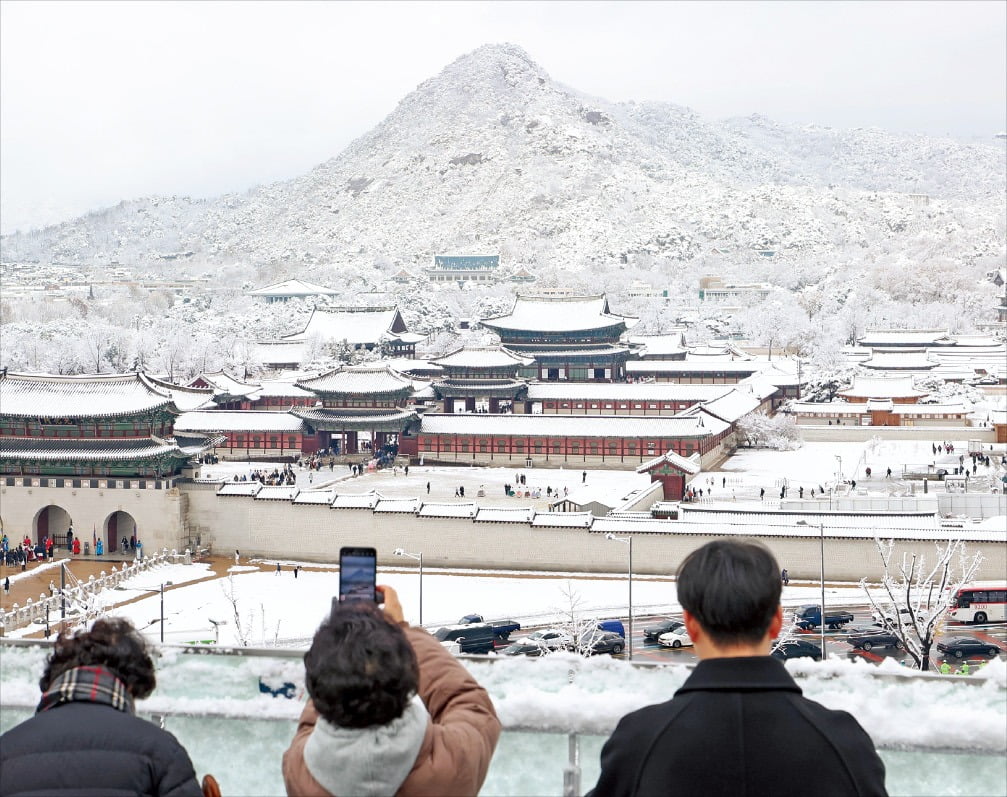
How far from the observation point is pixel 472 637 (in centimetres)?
2348

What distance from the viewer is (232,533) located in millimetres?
33312

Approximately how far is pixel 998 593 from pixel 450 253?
465 feet

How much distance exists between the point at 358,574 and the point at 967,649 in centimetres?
1969

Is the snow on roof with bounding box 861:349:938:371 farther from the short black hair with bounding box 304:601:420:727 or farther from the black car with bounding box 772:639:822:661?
the short black hair with bounding box 304:601:420:727

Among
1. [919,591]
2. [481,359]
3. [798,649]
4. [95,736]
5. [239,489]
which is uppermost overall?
[95,736]

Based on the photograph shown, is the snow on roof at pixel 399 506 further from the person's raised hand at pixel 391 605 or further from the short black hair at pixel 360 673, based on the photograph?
the short black hair at pixel 360 673

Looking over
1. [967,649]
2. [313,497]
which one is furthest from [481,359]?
[967,649]

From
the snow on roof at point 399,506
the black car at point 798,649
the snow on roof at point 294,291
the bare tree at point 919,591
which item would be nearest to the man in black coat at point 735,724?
the black car at point 798,649

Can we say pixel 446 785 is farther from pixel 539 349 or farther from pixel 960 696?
pixel 539 349

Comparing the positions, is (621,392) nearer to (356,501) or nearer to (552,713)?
(356,501)

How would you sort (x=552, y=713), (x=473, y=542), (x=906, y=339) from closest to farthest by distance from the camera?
(x=552, y=713) < (x=473, y=542) < (x=906, y=339)

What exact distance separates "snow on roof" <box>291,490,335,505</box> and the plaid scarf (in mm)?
29117

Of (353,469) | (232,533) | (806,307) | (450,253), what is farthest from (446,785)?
(450,253)

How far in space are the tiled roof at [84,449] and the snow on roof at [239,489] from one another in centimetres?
132
